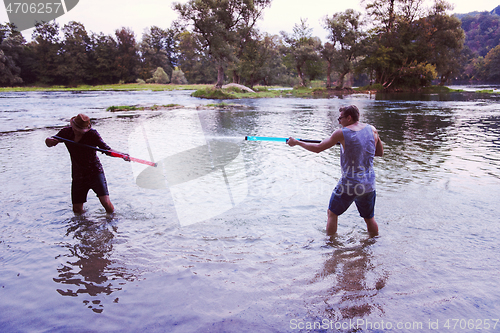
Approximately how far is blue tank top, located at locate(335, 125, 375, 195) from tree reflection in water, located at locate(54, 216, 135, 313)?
132 inches

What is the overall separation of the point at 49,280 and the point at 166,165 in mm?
5939

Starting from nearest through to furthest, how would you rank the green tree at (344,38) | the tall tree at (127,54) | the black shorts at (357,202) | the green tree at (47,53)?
1. the black shorts at (357,202)
2. the green tree at (344,38)
3. the green tree at (47,53)
4. the tall tree at (127,54)

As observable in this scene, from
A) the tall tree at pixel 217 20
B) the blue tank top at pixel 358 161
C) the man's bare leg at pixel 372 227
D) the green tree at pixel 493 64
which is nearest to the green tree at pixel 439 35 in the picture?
the tall tree at pixel 217 20

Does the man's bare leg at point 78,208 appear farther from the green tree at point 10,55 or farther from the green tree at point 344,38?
the green tree at point 10,55

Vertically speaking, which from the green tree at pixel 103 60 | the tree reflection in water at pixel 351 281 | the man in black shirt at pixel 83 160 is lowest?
the tree reflection in water at pixel 351 281

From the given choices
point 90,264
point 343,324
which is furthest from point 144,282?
point 343,324

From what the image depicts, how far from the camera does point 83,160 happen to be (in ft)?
18.2

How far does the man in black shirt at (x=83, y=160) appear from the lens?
5.38m

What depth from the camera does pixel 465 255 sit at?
14.3ft

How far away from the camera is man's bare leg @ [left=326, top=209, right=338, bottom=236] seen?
188 inches

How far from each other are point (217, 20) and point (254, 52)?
58.2 ft

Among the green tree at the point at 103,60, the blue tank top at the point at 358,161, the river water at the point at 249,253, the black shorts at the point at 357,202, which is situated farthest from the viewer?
the green tree at the point at 103,60

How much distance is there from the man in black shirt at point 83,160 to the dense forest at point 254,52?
148 feet

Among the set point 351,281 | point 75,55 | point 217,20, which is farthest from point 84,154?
point 75,55
